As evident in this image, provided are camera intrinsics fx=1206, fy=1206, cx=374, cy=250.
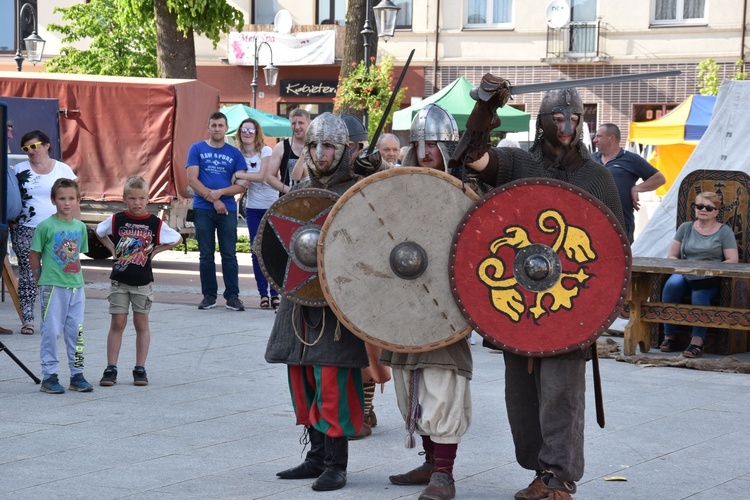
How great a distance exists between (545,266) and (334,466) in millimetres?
1209

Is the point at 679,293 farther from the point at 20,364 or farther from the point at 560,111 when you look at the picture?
the point at 20,364

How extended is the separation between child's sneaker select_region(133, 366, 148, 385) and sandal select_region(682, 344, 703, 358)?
3.87 m

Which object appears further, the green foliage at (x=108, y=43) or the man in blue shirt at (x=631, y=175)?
the green foliage at (x=108, y=43)

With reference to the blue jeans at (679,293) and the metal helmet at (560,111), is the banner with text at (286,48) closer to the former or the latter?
the blue jeans at (679,293)

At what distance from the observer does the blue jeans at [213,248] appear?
10586 millimetres

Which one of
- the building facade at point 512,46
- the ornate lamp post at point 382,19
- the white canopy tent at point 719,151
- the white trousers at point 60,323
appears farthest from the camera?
the building facade at point 512,46

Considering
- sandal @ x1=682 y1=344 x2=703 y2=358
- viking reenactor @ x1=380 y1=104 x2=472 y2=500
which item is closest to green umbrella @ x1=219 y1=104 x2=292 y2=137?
sandal @ x1=682 y1=344 x2=703 y2=358

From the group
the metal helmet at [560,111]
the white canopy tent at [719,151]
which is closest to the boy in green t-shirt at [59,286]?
the metal helmet at [560,111]

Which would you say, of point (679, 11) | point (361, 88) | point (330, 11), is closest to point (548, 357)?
point (361, 88)

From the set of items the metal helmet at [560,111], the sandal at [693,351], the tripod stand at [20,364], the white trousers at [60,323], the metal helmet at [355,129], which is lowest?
the sandal at [693,351]

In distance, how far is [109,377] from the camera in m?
7.05

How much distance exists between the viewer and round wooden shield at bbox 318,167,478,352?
15.2ft

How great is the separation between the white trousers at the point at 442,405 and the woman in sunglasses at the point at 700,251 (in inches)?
173

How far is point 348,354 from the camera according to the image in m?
4.95
